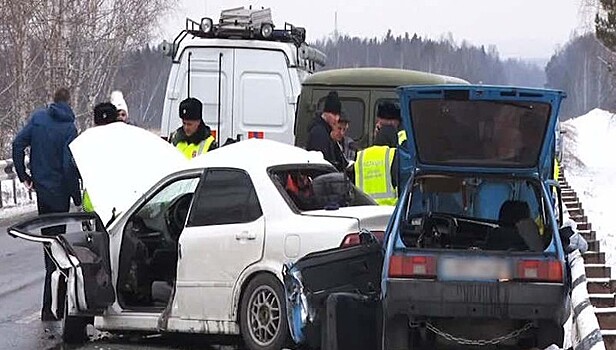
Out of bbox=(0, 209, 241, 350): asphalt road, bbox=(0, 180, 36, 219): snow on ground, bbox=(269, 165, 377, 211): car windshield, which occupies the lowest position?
bbox=(0, 180, 36, 219): snow on ground

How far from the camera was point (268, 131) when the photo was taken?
14828 millimetres

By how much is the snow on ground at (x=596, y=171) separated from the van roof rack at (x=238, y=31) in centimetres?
529

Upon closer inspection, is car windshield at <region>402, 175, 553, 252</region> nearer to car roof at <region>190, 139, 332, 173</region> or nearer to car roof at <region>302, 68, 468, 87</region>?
car roof at <region>190, 139, 332, 173</region>

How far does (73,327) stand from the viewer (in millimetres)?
9164

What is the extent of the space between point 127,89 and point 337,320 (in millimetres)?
48200

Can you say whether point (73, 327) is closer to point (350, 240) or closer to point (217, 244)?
point (217, 244)

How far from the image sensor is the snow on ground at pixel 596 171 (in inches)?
830

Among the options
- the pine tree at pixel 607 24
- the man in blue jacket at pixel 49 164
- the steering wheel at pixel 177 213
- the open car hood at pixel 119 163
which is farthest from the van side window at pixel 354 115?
the pine tree at pixel 607 24

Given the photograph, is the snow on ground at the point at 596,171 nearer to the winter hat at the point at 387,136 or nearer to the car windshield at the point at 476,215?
the winter hat at the point at 387,136

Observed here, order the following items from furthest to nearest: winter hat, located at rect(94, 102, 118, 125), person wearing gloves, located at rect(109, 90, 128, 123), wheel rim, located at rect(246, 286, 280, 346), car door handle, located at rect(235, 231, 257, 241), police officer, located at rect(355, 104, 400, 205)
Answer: person wearing gloves, located at rect(109, 90, 128, 123) → winter hat, located at rect(94, 102, 118, 125) → police officer, located at rect(355, 104, 400, 205) → car door handle, located at rect(235, 231, 257, 241) → wheel rim, located at rect(246, 286, 280, 346)

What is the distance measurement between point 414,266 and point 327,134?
4670 millimetres

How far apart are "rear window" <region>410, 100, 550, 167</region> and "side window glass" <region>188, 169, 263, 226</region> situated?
1759 millimetres

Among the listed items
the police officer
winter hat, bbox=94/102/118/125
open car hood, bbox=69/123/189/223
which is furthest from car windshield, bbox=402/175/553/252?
winter hat, bbox=94/102/118/125

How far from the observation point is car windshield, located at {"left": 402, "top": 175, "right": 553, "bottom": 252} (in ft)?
23.8
